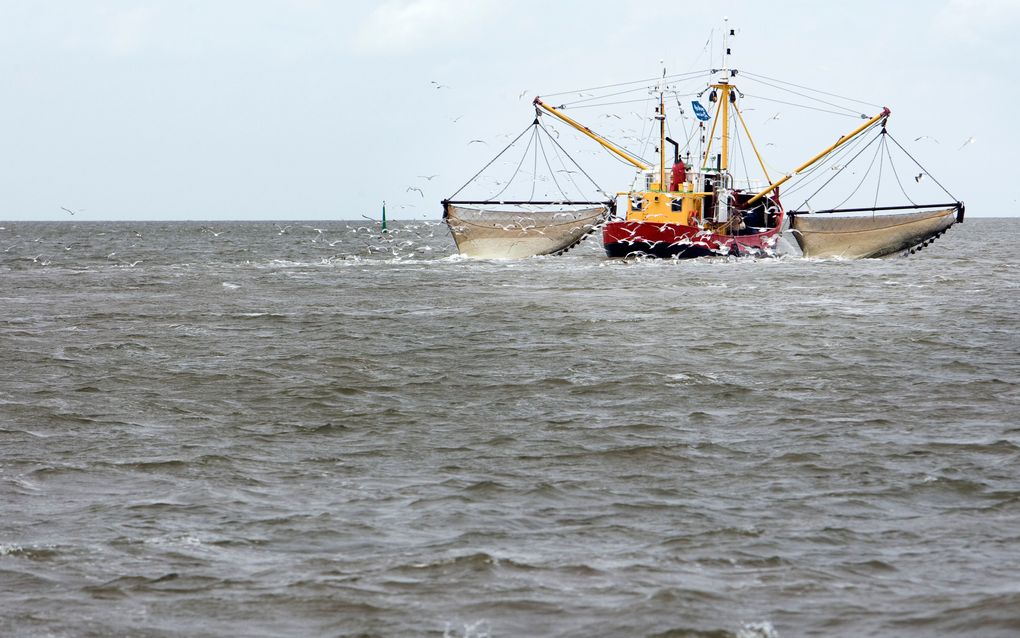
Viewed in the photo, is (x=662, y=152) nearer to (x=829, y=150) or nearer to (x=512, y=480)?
(x=829, y=150)

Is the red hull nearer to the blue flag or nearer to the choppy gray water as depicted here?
the blue flag

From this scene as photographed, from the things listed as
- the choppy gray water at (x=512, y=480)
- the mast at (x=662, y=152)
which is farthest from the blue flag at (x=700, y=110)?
the choppy gray water at (x=512, y=480)

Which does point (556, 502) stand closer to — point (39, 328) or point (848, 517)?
point (848, 517)

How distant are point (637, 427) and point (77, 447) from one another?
6936 mm

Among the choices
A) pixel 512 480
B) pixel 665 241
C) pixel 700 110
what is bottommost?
pixel 512 480

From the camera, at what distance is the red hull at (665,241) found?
59.8m

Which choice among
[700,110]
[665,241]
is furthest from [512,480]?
[700,110]

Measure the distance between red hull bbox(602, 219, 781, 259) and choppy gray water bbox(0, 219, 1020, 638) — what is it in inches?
1236

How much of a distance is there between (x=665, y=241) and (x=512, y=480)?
48.6 meters

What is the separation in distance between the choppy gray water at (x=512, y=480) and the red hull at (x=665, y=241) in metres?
31.4

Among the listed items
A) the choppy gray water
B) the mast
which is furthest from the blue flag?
the choppy gray water

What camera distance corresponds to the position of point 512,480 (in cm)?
1259

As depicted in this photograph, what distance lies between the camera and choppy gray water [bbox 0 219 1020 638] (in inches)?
342

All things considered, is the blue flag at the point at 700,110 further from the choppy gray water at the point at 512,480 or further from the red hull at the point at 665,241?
the choppy gray water at the point at 512,480
